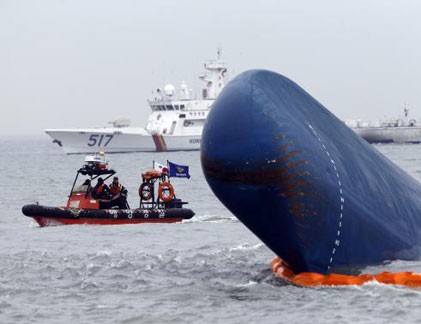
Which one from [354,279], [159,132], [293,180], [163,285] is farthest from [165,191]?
[159,132]

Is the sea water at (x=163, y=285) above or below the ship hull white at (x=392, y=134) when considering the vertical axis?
above

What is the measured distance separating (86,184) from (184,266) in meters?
12.7

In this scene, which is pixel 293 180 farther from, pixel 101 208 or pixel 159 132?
pixel 159 132

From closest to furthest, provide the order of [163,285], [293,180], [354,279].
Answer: [293,180]
[354,279]
[163,285]

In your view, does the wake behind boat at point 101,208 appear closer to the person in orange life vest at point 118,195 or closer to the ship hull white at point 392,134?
the person in orange life vest at point 118,195

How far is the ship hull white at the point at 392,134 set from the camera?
5167 inches

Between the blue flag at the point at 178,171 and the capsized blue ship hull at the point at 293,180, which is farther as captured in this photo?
the blue flag at the point at 178,171

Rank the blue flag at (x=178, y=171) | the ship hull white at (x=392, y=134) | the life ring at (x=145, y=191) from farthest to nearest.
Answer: the ship hull white at (x=392, y=134) < the life ring at (x=145, y=191) < the blue flag at (x=178, y=171)

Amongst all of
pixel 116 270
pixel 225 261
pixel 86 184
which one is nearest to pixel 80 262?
pixel 116 270

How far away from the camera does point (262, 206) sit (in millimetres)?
18781

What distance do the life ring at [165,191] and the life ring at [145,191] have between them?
1.91ft

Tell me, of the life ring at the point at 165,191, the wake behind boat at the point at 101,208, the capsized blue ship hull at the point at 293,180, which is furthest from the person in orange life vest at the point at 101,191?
the capsized blue ship hull at the point at 293,180

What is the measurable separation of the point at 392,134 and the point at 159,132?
121ft

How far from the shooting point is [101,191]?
114 feet
